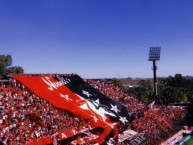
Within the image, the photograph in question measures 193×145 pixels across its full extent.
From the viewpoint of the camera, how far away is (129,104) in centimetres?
4000

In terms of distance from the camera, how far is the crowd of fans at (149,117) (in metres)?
34.4

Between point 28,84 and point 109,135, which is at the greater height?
point 28,84

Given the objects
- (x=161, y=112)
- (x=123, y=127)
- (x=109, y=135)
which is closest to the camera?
(x=109, y=135)

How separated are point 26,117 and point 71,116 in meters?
5.23

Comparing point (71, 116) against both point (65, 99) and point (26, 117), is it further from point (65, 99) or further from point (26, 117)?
point (26, 117)

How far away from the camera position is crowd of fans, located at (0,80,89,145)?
67.3ft

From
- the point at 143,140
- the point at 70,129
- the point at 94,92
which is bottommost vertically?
the point at 143,140

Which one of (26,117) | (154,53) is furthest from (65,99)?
(154,53)

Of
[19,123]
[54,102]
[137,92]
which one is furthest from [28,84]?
[137,92]

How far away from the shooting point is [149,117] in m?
38.4

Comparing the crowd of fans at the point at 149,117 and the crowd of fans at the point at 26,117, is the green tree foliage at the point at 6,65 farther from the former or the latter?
the crowd of fans at the point at 26,117

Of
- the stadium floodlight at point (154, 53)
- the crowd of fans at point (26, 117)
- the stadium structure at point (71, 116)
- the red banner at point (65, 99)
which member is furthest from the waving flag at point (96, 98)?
the stadium floodlight at point (154, 53)

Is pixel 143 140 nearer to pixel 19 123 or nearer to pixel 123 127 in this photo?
pixel 123 127

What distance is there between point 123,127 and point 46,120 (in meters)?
8.57
